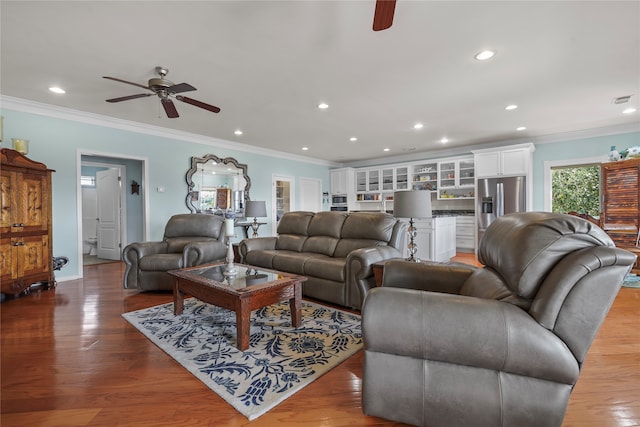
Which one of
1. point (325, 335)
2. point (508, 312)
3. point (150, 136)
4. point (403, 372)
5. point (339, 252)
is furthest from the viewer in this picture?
point (150, 136)

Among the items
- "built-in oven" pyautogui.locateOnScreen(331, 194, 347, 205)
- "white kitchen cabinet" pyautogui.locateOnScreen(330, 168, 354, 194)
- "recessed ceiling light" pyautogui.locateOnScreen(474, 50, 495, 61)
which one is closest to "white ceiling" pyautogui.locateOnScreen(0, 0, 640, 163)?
"recessed ceiling light" pyautogui.locateOnScreen(474, 50, 495, 61)

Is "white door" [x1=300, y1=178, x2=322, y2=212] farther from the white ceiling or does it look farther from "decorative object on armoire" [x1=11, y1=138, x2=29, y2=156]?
"decorative object on armoire" [x1=11, y1=138, x2=29, y2=156]

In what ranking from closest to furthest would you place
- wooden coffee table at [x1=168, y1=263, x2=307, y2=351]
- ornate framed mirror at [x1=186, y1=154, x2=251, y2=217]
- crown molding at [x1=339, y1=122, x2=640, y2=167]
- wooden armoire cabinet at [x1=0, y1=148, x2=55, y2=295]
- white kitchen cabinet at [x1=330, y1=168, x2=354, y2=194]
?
wooden coffee table at [x1=168, y1=263, x2=307, y2=351] → wooden armoire cabinet at [x1=0, y1=148, x2=55, y2=295] → crown molding at [x1=339, y1=122, x2=640, y2=167] → ornate framed mirror at [x1=186, y1=154, x2=251, y2=217] → white kitchen cabinet at [x1=330, y1=168, x2=354, y2=194]

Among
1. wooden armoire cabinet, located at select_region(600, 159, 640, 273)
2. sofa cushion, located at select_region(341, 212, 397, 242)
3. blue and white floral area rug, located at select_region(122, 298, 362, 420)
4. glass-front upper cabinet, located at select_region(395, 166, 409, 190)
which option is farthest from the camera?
glass-front upper cabinet, located at select_region(395, 166, 409, 190)

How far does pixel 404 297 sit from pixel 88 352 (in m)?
2.28

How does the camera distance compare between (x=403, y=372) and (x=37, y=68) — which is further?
(x=37, y=68)

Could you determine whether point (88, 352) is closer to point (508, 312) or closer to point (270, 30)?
A: point (508, 312)

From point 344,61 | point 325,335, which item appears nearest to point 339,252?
point 325,335

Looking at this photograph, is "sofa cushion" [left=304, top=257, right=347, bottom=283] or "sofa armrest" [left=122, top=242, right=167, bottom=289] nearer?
"sofa cushion" [left=304, top=257, right=347, bottom=283]

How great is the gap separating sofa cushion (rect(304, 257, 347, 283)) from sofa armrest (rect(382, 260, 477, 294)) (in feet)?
2.99

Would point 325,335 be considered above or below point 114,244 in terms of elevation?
below

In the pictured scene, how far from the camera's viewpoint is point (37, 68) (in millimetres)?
2963

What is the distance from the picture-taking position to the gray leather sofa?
287 cm

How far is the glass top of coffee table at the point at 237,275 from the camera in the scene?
7.77 ft
